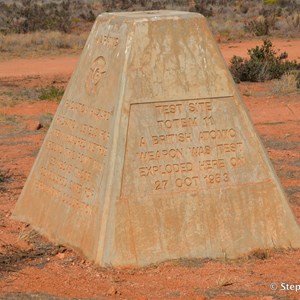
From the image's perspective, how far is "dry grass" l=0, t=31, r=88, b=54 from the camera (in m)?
26.4

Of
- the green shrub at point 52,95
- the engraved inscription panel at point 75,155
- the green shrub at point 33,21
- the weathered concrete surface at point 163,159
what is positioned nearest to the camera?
the weathered concrete surface at point 163,159

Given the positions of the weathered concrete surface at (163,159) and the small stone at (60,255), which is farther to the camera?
the small stone at (60,255)

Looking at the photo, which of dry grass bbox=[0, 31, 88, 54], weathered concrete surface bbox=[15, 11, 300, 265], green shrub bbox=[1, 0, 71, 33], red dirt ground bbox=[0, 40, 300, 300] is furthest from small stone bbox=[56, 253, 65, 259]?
green shrub bbox=[1, 0, 71, 33]

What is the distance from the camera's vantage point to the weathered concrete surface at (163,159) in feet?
20.8

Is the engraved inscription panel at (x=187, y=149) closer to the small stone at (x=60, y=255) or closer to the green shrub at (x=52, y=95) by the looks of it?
the small stone at (x=60, y=255)

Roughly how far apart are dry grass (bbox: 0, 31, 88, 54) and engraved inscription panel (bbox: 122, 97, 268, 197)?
19627 mm

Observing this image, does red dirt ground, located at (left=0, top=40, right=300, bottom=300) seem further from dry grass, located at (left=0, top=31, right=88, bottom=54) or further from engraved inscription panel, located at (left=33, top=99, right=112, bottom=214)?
dry grass, located at (left=0, top=31, right=88, bottom=54)

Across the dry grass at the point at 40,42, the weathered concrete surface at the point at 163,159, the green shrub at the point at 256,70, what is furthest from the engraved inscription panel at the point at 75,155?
the dry grass at the point at 40,42

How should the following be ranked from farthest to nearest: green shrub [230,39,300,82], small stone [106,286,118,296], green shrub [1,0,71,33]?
Answer: green shrub [1,0,71,33], green shrub [230,39,300,82], small stone [106,286,118,296]

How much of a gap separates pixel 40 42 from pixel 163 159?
21641 millimetres

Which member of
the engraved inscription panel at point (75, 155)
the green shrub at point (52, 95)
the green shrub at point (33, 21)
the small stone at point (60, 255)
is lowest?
the green shrub at point (33, 21)

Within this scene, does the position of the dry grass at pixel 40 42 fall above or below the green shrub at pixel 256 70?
below

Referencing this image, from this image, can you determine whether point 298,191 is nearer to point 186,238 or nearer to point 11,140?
point 186,238

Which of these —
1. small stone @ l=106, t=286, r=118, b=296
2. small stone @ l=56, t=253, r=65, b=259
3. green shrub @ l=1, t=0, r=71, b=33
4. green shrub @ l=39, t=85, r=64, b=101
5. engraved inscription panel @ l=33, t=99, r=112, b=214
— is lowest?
green shrub @ l=1, t=0, r=71, b=33
